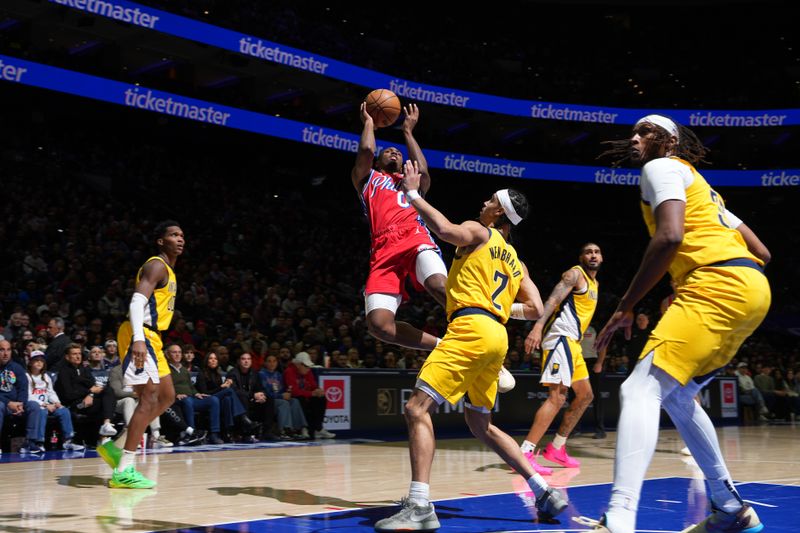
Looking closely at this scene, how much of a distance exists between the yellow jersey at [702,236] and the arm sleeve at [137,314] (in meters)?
3.88

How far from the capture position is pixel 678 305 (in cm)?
362

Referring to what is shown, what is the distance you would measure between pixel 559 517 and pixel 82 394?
703 centimetres

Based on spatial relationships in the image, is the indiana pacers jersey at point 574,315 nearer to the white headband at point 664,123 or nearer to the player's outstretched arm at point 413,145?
the player's outstretched arm at point 413,145

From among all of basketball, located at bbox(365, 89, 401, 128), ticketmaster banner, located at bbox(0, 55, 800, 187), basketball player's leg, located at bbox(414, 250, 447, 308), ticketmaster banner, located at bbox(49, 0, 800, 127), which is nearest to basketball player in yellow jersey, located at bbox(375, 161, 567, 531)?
basketball player's leg, located at bbox(414, 250, 447, 308)

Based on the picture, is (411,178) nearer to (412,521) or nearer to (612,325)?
(612,325)

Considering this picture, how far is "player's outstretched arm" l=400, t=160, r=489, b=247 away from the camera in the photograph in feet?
14.8

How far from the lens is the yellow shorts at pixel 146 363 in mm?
6270

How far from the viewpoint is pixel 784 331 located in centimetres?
2766

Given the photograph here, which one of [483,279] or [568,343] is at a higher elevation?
[483,279]

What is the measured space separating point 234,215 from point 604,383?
11.6 metres

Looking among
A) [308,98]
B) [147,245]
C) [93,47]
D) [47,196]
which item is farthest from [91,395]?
[308,98]

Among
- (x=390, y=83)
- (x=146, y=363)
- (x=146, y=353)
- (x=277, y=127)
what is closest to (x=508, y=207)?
(x=146, y=353)

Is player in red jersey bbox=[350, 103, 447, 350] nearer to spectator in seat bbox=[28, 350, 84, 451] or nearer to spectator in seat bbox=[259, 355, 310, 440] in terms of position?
spectator in seat bbox=[28, 350, 84, 451]

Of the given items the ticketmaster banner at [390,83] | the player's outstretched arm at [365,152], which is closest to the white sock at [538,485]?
the player's outstretched arm at [365,152]
